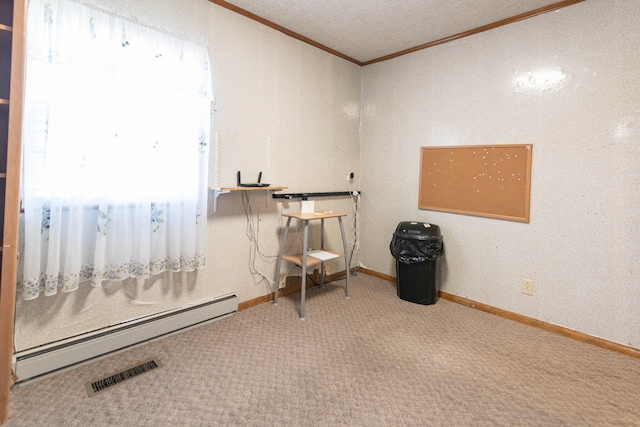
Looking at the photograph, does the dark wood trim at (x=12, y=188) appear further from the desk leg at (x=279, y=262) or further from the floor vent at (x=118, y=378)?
the desk leg at (x=279, y=262)

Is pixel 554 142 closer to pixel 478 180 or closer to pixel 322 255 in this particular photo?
pixel 478 180

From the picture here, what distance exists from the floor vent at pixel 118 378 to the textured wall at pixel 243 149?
0.37 m

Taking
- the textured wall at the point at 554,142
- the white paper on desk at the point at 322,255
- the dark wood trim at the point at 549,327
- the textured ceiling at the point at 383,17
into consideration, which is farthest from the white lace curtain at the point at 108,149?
the dark wood trim at the point at 549,327

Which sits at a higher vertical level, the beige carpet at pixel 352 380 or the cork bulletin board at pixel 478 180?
the cork bulletin board at pixel 478 180

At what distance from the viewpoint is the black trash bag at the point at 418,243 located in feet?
9.26

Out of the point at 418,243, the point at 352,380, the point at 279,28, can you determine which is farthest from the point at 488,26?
the point at 352,380

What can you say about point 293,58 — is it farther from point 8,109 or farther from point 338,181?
point 8,109

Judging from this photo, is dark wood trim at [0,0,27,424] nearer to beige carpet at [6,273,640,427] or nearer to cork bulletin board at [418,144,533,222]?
beige carpet at [6,273,640,427]

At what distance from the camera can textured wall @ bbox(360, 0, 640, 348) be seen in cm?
213

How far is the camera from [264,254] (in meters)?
2.88

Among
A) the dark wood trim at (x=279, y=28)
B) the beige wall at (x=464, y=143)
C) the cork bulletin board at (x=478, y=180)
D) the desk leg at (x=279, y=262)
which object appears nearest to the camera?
the beige wall at (x=464, y=143)

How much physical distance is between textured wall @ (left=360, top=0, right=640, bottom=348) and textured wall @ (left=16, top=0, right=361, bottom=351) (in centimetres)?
86

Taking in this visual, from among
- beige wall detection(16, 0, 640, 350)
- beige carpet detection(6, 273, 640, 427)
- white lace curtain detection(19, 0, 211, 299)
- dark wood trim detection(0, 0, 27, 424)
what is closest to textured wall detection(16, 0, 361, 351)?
beige wall detection(16, 0, 640, 350)

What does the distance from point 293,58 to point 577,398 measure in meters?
A: 3.10
